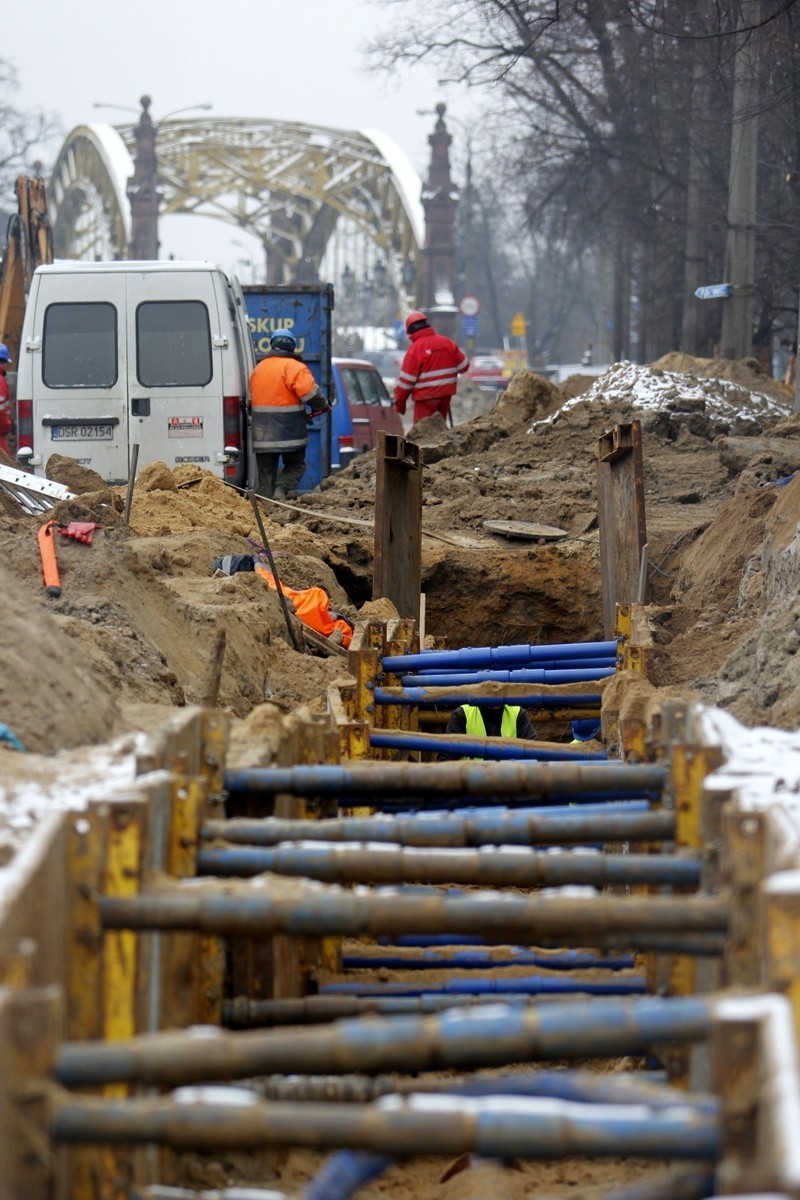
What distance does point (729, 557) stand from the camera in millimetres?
11094

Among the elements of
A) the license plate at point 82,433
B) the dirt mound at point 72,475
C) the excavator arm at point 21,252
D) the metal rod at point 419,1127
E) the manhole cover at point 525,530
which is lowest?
the metal rod at point 419,1127

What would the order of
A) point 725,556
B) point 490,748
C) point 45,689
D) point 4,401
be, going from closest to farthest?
point 45,689, point 490,748, point 725,556, point 4,401

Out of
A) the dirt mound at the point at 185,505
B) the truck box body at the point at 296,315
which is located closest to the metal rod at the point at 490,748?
the dirt mound at the point at 185,505

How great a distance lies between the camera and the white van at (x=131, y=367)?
1365cm

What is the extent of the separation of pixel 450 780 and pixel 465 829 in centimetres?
56

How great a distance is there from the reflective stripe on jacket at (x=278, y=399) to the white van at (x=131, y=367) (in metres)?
0.32

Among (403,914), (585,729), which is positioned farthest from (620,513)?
(403,914)

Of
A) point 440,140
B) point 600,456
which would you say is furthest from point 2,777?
point 440,140

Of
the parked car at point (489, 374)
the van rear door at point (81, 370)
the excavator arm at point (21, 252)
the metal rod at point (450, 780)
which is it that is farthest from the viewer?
the parked car at point (489, 374)

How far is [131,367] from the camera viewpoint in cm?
1378

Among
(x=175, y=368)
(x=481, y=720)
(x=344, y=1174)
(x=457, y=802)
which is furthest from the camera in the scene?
(x=175, y=368)

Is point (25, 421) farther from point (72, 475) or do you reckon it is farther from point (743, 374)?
point (743, 374)

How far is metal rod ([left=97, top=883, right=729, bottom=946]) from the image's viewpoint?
329 cm

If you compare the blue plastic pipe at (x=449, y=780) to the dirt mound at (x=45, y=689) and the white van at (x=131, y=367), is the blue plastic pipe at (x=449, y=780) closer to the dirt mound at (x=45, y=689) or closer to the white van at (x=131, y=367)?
the dirt mound at (x=45, y=689)
